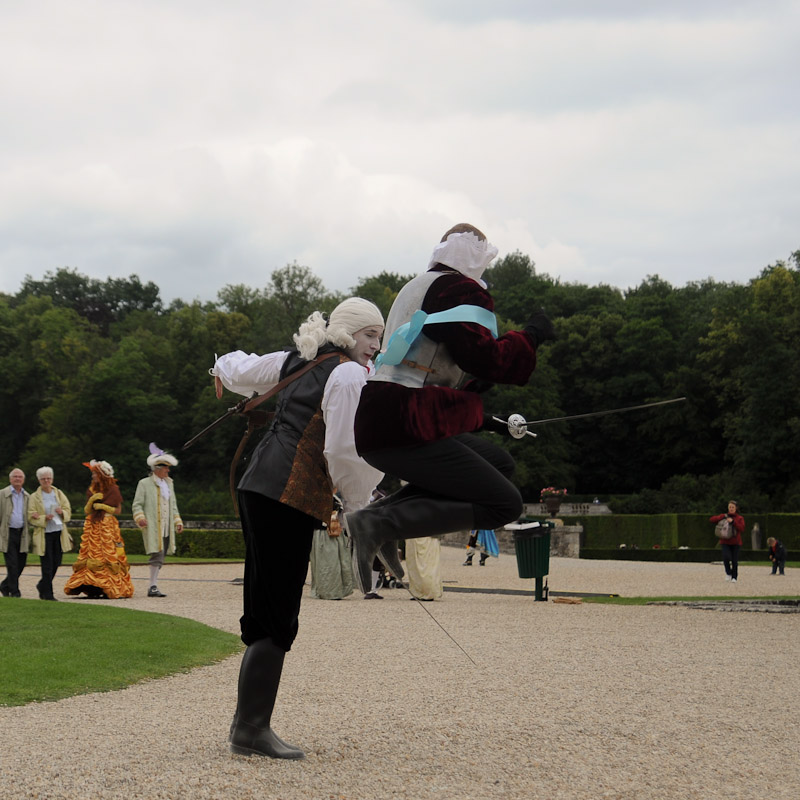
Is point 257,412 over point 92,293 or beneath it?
beneath

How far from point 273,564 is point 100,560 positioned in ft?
36.5

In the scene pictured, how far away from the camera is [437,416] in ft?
13.7

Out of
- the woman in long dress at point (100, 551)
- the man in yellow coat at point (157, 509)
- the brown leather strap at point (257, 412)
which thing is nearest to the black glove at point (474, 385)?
the brown leather strap at point (257, 412)

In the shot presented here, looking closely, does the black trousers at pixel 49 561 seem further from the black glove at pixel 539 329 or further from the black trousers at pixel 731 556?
the black trousers at pixel 731 556

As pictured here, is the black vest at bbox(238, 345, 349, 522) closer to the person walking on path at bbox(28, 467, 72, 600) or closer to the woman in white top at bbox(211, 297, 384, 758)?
the woman in white top at bbox(211, 297, 384, 758)

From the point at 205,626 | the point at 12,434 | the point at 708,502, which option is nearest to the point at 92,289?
the point at 12,434

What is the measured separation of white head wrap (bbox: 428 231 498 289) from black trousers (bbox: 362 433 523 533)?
2.25 ft

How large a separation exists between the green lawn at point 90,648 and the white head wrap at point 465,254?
14.4 feet

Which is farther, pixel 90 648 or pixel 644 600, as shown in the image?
pixel 644 600

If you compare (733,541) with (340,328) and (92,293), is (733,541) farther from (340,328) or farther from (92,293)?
(92,293)

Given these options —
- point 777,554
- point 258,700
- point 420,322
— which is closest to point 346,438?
point 420,322

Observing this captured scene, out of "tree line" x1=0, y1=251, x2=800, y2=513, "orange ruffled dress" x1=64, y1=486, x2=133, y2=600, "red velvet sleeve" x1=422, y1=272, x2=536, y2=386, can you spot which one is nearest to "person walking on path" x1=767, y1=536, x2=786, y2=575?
"orange ruffled dress" x1=64, y1=486, x2=133, y2=600

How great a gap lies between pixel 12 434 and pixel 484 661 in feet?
213

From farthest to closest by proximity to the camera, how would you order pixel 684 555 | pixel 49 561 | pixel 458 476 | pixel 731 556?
pixel 684 555, pixel 731 556, pixel 49 561, pixel 458 476
